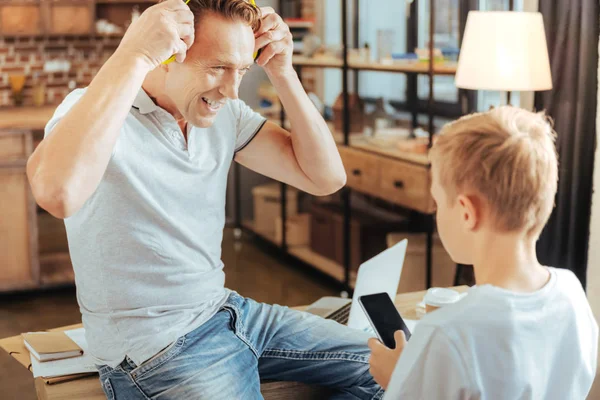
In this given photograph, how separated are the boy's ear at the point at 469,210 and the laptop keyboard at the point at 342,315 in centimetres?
100

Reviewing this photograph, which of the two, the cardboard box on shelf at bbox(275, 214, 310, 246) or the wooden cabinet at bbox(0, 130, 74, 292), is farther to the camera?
the cardboard box on shelf at bbox(275, 214, 310, 246)

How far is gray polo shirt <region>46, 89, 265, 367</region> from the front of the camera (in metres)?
1.63

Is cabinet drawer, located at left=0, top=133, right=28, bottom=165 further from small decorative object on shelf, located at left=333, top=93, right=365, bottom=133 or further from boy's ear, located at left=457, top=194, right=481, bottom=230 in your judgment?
boy's ear, located at left=457, top=194, right=481, bottom=230

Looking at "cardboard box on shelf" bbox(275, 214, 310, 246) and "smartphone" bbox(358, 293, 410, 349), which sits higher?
"smartphone" bbox(358, 293, 410, 349)

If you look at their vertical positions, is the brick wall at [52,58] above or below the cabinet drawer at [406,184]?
above

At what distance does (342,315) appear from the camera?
7.22ft

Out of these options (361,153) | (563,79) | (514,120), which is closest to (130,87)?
(514,120)

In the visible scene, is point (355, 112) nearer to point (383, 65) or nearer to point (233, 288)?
point (383, 65)

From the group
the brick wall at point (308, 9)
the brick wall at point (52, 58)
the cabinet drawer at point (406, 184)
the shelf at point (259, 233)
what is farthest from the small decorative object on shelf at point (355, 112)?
the brick wall at point (52, 58)

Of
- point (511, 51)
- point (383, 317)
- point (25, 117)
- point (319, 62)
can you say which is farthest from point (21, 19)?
point (383, 317)

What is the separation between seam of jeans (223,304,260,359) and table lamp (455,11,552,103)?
143 cm

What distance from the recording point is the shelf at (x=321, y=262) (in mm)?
4257

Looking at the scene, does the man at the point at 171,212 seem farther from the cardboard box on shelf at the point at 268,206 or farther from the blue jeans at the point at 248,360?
the cardboard box on shelf at the point at 268,206

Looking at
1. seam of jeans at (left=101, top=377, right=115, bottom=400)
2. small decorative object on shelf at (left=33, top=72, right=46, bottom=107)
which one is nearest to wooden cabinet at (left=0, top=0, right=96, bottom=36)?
small decorative object on shelf at (left=33, top=72, right=46, bottom=107)
